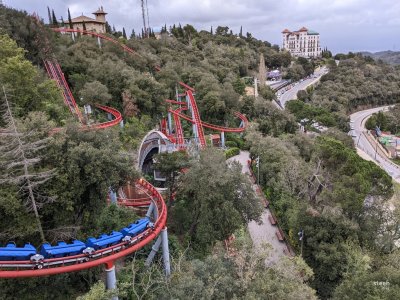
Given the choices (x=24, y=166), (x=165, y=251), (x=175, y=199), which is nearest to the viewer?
(x=24, y=166)

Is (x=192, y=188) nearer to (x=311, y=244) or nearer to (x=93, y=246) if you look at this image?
(x=93, y=246)

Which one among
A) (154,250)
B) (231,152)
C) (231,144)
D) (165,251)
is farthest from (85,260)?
(231,144)

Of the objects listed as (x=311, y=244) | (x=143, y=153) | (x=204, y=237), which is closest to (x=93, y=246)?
(x=204, y=237)

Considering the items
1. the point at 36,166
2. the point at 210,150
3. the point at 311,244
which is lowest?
the point at 311,244

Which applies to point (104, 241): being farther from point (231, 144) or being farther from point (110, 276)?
point (231, 144)

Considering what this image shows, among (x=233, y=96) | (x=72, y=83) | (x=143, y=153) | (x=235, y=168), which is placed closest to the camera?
(x=235, y=168)
